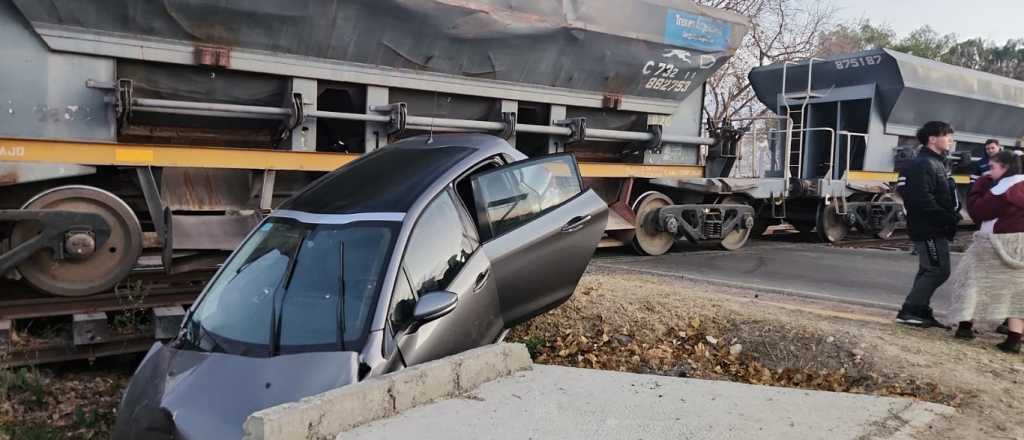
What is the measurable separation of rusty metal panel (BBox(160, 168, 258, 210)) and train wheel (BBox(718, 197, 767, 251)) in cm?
745

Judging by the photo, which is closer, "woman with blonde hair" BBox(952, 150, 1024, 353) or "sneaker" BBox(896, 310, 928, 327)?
"woman with blonde hair" BBox(952, 150, 1024, 353)

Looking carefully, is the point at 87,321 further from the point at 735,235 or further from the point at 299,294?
the point at 735,235

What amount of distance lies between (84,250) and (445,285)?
400 cm

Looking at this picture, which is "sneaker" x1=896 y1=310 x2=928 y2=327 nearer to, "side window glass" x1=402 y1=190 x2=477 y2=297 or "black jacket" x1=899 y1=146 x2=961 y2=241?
"black jacket" x1=899 y1=146 x2=961 y2=241

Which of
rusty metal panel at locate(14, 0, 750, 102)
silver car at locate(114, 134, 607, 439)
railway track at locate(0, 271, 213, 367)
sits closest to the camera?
silver car at locate(114, 134, 607, 439)

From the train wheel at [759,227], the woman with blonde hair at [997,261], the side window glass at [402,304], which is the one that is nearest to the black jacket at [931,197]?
the woman with blonde hair at [997,261]

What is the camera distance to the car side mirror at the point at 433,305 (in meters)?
3.49

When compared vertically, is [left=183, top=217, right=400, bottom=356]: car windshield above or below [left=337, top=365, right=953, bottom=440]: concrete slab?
above

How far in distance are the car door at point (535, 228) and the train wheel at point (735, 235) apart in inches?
282

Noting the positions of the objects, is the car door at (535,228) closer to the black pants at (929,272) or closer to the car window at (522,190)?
the car window at (522,190)

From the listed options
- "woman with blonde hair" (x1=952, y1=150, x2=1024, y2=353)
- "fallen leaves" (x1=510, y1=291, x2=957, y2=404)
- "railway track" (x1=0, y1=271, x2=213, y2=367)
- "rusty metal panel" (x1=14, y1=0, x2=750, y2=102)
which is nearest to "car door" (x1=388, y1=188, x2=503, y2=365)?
"fallen leaves" (x1=510, y1=291, x2=957, y2=404)

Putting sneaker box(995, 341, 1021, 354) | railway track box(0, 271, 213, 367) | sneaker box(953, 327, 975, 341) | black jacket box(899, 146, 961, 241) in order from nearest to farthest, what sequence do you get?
sneaker box(995, 341, 1021, 354) → sneaker box(953, 327, 975, 341) → railway track box(0, 271, 213, 367) → black jacket box(899, 146, 961, 241)

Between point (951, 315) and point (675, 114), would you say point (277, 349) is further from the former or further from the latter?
point (675, 114)

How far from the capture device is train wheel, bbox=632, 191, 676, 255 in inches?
427
